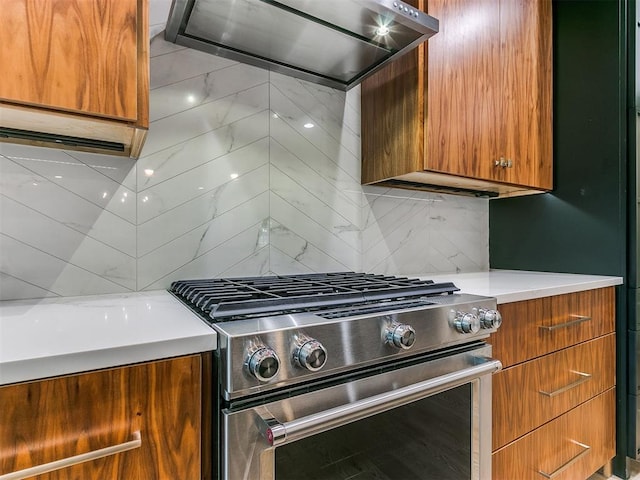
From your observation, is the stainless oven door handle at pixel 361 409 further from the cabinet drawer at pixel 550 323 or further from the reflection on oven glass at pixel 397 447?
the cabinet drawer at pixel 550 323

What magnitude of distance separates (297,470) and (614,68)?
6.60 ft

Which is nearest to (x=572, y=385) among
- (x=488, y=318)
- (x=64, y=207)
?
(x=488, y=318)

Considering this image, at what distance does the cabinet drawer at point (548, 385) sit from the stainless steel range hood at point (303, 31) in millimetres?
1127

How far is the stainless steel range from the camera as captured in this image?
26.4 inches

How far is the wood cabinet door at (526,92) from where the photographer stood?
1588 mm

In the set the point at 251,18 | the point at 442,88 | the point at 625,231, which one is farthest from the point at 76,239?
the point at 625,231

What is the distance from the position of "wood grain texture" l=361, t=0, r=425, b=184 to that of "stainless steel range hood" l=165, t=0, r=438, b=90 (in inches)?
4.3

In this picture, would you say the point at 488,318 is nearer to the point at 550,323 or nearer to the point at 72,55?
the point at 550,323

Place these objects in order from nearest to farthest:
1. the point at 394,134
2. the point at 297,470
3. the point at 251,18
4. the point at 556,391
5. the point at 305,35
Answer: the point at 297,470, the point at 251,18, the point at 305,35, the point at 556,391, the point at 394,134

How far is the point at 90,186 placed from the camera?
3.71ft

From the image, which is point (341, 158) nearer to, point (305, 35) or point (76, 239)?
point (305, 35)

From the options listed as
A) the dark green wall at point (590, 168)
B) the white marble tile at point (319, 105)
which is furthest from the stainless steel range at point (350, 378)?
the dark green wall at point (590, 168)

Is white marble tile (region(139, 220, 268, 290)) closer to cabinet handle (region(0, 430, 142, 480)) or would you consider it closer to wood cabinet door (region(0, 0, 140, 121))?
wood cabinet door (region(0, 0, 140, 121))

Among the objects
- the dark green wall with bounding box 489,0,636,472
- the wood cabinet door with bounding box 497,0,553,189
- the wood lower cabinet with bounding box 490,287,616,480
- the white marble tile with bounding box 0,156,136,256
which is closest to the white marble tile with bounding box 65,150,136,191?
the white marble tile with bounding box 0,156,136,256
